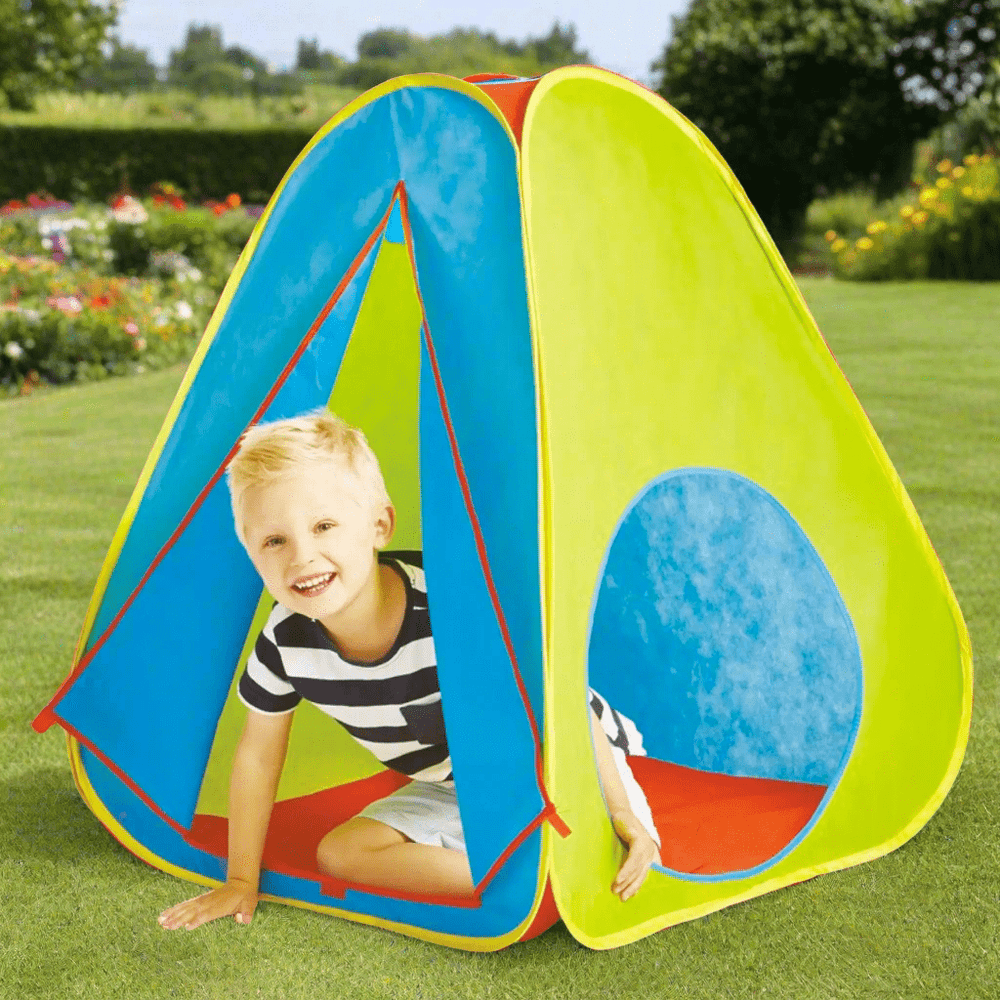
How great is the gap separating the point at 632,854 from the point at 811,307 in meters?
8.45

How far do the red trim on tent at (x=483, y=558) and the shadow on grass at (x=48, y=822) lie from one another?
81cm

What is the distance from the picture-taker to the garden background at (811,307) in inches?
69.3

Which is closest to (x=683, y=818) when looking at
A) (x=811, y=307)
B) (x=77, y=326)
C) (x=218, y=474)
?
(x=218, y=474)

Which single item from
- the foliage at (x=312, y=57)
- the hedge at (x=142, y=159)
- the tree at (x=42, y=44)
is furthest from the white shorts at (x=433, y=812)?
the foliage at (x=312, y=57)

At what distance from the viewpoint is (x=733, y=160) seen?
17516 millimetres

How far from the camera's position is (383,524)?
1.98 metres

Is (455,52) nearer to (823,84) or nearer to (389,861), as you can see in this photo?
(823,84)

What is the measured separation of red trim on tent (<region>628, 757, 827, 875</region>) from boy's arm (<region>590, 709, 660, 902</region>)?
101 mm

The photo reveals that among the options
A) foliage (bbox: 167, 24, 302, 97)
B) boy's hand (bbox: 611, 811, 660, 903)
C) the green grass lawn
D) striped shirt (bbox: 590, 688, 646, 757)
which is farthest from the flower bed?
foliage (bbox: 167, 24, 302, 97)

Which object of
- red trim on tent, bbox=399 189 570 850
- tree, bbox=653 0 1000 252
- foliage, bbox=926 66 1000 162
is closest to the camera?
red trim on tent, bbox=399 189 570 850

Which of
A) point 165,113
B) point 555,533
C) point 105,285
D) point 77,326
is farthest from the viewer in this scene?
point 165,113

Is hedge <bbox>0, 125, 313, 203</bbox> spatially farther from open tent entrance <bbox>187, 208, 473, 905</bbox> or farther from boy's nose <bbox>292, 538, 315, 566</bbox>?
boy's nose <bbox>292, 538, 315, 566</bbox>

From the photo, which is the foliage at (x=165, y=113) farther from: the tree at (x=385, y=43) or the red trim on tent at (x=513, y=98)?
the tree at (x=385, y=43)

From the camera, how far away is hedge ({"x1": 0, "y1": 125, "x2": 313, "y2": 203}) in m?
17.0
